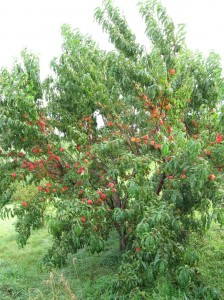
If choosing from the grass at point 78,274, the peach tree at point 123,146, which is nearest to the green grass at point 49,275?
the grass at point 78,274

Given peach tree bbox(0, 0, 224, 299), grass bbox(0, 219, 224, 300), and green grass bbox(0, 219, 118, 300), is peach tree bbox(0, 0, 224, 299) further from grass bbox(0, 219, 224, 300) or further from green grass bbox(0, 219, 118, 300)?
green grass bbox(0, 219, 118, 300)

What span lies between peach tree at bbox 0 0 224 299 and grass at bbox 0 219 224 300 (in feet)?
1.40

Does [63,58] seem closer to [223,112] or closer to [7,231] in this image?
[223,112]

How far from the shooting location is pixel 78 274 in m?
6.36

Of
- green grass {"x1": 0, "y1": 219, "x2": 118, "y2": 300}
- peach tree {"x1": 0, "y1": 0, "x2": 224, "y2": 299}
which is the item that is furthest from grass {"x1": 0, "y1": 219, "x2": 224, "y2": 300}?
peach tree {"x1": 0, "y1": 0, "x2": 224, "y2": 299}

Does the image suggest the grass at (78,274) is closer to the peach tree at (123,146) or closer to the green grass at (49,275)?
the green grass at (49,275)

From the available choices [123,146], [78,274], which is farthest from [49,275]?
[123,146]

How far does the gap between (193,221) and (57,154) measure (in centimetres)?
222

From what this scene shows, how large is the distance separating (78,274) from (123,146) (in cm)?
274

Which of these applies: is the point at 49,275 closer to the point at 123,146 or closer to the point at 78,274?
the point at 78,274

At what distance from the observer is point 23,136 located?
491 cm

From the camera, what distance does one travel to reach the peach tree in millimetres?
4129

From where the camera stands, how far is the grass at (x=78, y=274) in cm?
510

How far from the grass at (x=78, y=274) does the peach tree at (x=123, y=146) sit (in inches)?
16.8
